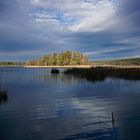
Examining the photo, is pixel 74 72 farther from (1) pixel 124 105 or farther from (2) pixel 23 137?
(2) pixel 23 137

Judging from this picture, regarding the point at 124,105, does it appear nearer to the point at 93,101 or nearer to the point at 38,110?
the point at 93,101

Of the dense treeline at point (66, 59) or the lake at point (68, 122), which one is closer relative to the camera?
the lake at point (68, 122)

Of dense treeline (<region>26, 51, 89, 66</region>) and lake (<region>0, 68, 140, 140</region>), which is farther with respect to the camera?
dense treeline (<region>26, 51, 89, 66</region>)

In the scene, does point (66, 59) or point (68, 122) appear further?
point (66, 59)

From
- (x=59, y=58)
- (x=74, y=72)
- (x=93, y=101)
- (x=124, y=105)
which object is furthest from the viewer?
(x=59, y=58)

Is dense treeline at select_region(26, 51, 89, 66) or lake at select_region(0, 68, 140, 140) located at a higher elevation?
dense treeline at select_region(26, 51, 89, 66)

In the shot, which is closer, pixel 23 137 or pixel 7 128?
pixel 23 137

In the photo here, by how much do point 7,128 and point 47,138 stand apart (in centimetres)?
297

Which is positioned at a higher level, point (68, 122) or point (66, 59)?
point (66, 59)

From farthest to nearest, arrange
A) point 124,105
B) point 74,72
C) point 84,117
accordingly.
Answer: point 74,72, point 124,105, point 84,117

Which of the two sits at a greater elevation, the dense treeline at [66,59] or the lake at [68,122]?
the dense treeline at [66,59]

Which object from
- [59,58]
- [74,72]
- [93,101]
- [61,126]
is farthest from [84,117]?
[59,58]

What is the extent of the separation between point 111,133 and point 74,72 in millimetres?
58594

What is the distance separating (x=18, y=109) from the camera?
21.7m
